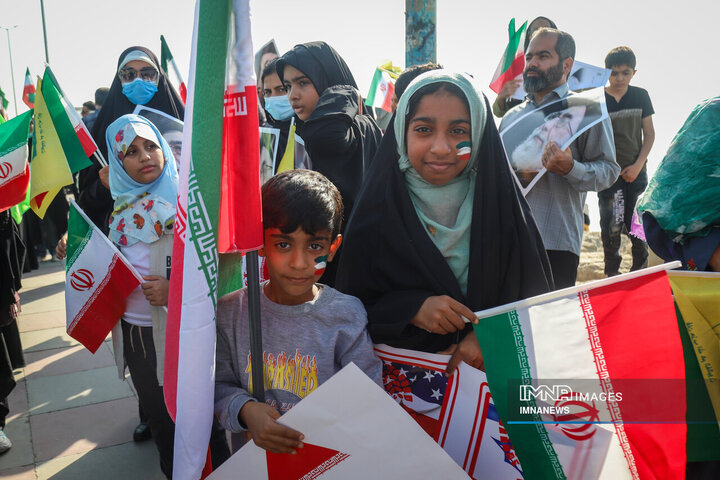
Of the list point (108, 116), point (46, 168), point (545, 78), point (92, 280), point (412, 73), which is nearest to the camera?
point (92, 280)

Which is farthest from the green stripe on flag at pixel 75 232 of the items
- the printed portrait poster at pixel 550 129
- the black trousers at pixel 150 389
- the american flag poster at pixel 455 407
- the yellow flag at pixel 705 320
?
Result: the yellow flag at pixel 705 320

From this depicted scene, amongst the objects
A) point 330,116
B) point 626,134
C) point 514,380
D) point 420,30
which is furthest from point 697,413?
point 420,30

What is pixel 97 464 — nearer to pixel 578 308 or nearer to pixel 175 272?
pixel 175 272

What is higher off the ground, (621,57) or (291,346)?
(621,57)

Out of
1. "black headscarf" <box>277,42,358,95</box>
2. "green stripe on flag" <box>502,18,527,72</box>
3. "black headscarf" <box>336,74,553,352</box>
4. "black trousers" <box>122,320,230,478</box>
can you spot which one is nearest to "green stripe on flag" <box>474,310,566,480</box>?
"black headscarf" <box>336,74,553,352</box>

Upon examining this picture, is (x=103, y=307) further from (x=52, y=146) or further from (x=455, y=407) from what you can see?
(x=455, y=407)

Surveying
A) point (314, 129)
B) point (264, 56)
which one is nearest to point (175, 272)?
point (314, 129)

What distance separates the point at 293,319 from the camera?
168cm

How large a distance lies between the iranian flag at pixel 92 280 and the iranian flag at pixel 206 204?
39.6 inches

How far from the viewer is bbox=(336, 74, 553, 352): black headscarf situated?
178 centimetres

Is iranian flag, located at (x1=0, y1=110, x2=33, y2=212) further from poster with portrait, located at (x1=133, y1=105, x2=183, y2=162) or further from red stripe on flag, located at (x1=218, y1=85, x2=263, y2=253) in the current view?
red stripe on flag, located at (x1=218, y1=85, x2=263, y2=253)

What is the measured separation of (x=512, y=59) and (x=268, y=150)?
261 centimetres

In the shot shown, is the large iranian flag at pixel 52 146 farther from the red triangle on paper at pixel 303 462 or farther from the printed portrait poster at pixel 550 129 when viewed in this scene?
the printed portrait poster at pixel 550 129

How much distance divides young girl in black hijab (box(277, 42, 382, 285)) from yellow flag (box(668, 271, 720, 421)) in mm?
1541
